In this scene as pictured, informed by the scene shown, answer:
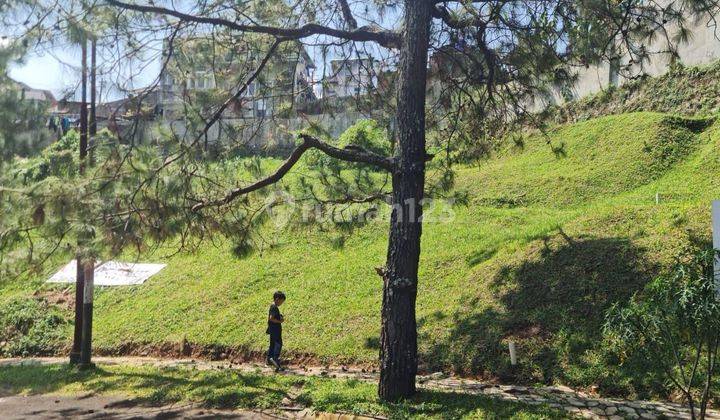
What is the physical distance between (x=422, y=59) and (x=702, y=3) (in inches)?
127

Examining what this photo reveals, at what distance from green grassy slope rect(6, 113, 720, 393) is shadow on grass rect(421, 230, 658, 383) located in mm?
20

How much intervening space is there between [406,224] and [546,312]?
2.65 meters

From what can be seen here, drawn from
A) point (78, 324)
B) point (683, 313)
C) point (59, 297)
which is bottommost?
point (78, 324)

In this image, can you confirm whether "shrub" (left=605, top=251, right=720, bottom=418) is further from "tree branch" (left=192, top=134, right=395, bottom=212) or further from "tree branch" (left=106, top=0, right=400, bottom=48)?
"tree branch" (left=106, top=0, right=400, bottom=48)

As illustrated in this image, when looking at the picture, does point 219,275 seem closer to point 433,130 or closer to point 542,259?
point 433,130

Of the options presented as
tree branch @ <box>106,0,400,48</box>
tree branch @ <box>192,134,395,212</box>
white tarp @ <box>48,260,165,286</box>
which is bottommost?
white tarp @ <box>48,260,165,286</box>

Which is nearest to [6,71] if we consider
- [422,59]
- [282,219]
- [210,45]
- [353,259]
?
[210,45]

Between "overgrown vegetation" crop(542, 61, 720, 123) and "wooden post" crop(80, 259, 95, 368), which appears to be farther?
"overgrown vegetation" crop(542, 61, 720, 123)

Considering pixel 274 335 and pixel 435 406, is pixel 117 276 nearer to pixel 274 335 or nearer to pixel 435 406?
pixel 274 335

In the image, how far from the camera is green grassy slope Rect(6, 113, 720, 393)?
25.0 feet

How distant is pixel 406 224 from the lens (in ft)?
21.0

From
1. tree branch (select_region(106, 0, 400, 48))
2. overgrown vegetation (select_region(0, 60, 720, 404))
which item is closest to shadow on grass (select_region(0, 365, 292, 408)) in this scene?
overgrown vegetation (select_region(0, 60, 720, 404))

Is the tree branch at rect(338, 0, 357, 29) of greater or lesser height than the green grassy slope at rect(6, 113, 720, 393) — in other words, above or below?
above

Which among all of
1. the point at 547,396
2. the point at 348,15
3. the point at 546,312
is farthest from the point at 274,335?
the point at 348,15
